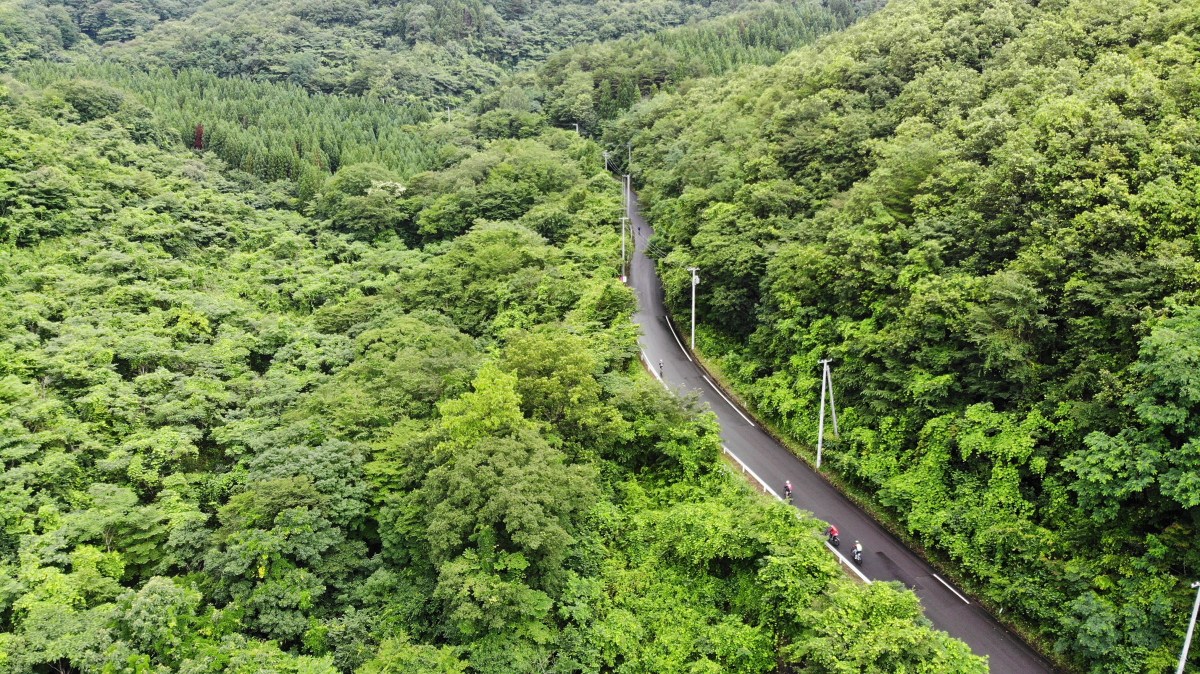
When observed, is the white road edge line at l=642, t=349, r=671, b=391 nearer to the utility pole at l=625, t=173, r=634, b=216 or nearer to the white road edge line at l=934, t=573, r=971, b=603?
the white road edge line at l=934, t=573, r=971, b=603

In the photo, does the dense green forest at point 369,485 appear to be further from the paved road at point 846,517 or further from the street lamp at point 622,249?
the paved road at point 846,517

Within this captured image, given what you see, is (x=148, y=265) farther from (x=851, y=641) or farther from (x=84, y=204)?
(x=851, y=641)

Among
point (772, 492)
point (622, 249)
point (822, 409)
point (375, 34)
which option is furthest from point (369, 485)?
point (375, 34)

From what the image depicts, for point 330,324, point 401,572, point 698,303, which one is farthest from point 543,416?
point 330,324

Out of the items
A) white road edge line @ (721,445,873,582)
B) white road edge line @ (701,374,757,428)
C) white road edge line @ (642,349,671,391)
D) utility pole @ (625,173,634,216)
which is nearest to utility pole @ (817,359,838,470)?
white road edge line @ (721,445,873,582)

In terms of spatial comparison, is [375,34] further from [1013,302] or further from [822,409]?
[1013,302]

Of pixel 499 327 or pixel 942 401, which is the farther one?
pixel 499 327
